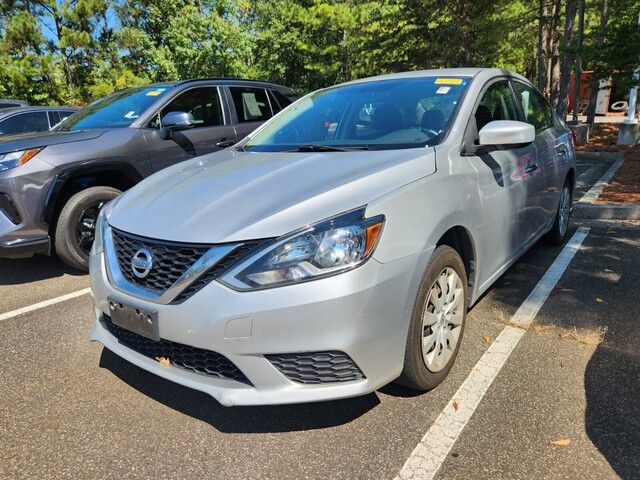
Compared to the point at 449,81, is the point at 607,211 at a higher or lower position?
lower

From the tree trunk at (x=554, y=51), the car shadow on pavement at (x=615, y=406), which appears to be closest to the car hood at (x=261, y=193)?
the car shadow on pavement at (x=615, y=406)

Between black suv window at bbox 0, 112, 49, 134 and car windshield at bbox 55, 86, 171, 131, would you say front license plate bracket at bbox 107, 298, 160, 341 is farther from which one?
black suv window at bbox 0, 112, 49, 134

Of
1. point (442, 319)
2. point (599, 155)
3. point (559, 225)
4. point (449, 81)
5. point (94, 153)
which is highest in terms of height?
point (449, 81)

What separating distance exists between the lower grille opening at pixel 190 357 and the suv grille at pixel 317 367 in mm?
181

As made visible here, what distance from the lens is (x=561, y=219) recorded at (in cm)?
493

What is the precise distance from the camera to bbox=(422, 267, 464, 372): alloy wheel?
2.43 meters

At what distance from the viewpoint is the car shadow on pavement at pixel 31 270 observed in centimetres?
459

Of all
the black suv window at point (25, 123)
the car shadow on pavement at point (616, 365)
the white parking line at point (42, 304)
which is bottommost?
the car shadow on pavement at point (616, 365)

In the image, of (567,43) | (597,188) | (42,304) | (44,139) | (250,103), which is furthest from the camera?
(567,43)

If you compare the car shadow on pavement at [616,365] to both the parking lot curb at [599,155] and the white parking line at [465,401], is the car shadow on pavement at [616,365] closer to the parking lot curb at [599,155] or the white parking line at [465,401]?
the white parking line at [465,401]

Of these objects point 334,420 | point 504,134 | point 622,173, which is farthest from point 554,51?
point 334,420

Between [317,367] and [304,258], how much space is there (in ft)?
1.52

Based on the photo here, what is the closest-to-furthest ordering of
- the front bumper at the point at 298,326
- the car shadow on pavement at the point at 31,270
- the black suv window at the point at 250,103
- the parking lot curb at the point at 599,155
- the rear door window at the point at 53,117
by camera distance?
the front bumper at the point at 298,326
the car shadow on pavement at the point at 31,270
the black suv window at the point at 250,103
the rear door window at the point at 53,117
the parking lot curb at the point at 599,155

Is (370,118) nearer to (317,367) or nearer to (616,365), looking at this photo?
(317,367)
